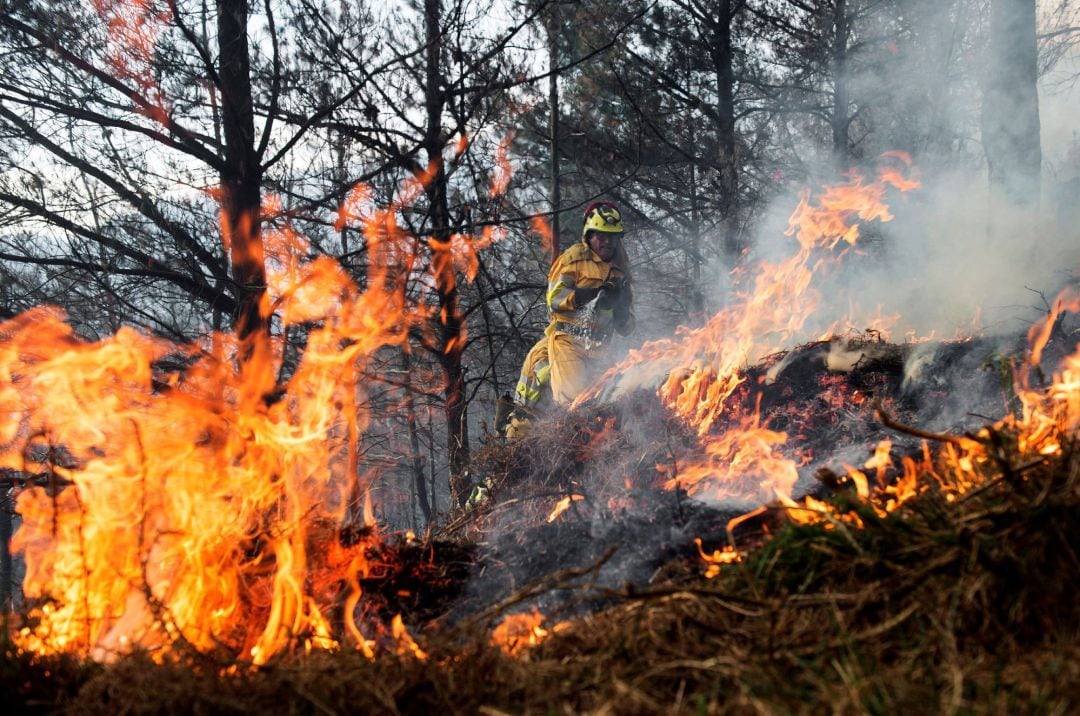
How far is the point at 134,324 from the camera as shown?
5.74m

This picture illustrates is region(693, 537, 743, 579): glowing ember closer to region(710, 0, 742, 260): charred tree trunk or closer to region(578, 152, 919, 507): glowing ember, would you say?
region(578, 152, 919, 507): glowing ember

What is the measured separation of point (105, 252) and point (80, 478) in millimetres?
3371

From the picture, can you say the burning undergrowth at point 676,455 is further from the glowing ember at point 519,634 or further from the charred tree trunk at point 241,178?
the charred tree trunk at point 241,178

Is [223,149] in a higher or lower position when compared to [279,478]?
higher

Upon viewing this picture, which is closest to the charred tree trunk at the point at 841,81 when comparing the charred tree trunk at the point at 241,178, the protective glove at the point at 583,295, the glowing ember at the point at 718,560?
the protective glove at the point at 583,295

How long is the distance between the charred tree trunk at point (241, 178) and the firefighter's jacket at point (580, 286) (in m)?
3.74

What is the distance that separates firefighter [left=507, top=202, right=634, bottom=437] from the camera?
8.46m

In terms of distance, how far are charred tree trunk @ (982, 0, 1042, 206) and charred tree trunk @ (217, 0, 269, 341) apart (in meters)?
8.20

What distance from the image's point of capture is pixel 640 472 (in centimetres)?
595

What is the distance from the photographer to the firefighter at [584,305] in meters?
8.46

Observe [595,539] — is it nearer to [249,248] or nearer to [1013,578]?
[1013,578]

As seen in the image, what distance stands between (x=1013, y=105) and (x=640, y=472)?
21.2ft

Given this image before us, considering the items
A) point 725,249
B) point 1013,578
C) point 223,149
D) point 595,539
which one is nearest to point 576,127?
point 725,249

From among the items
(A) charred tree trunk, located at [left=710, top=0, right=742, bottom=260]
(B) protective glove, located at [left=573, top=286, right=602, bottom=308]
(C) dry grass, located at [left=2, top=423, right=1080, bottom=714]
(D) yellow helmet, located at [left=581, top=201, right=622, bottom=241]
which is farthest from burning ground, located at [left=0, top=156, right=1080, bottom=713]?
(A) charred tree trunk, located at [left=710, top=0, right=742, bottom=260]
